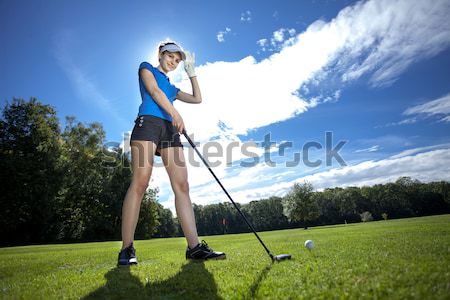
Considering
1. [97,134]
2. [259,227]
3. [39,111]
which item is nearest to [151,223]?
[97,134]

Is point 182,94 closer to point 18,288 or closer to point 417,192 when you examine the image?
point 18,288

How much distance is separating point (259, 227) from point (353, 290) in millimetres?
117575

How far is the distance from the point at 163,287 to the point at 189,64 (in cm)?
413

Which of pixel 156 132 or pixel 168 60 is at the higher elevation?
pixel 168 60

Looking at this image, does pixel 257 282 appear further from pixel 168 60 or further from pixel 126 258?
pixel 168 60

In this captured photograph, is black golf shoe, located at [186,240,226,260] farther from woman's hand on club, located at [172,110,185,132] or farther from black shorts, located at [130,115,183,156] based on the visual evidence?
woman's hand on club, located at [172,110,185,132]

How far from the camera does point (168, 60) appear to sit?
5.25m

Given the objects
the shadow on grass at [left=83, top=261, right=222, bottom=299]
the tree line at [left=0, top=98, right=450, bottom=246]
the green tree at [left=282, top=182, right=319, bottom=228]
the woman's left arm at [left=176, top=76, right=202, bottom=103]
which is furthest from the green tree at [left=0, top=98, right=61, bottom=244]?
the green tree at [left=282, top=182, right=319, bottom=228]

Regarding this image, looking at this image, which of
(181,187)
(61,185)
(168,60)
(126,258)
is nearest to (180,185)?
(181,187)

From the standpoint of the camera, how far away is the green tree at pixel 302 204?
67.4 meters

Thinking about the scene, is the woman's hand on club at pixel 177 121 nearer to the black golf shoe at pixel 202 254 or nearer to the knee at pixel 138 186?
the knee at pixel 138 186

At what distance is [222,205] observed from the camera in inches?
4990

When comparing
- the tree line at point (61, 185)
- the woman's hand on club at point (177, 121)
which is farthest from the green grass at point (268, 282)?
the tree line at point (61, 185)

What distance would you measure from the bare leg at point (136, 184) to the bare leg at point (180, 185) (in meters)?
0.36
